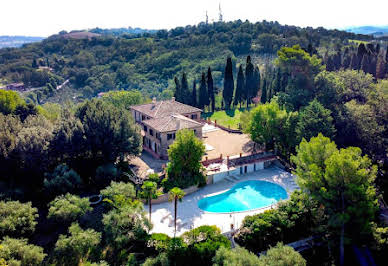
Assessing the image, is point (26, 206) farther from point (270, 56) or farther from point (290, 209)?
point (270, 56)

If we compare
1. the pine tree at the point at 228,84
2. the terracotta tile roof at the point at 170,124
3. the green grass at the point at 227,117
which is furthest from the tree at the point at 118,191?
the pine tree at the point at 228,84

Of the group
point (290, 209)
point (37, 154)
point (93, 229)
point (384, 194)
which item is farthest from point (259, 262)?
point (37, 154)

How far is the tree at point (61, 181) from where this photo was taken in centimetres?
2538

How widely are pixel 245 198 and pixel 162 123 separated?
12877mm

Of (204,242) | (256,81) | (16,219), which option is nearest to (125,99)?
(256,81)

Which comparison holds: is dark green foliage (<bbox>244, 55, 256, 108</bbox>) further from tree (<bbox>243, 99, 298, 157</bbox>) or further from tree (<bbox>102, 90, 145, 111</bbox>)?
tree (<bbox>243, 99, 298, 157</bbox>)

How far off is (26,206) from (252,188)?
18.7 meters

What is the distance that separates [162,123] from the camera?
115ft

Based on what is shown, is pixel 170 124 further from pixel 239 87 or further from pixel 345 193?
pixel 239 87

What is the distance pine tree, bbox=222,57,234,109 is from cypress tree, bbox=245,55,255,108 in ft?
8.70

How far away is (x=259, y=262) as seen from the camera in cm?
1769

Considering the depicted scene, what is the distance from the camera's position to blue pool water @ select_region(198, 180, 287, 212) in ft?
87.0

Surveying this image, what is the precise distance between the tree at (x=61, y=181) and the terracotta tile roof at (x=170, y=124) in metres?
10.5

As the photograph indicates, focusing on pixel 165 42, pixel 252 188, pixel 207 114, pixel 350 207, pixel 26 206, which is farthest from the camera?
pixel 165 42
